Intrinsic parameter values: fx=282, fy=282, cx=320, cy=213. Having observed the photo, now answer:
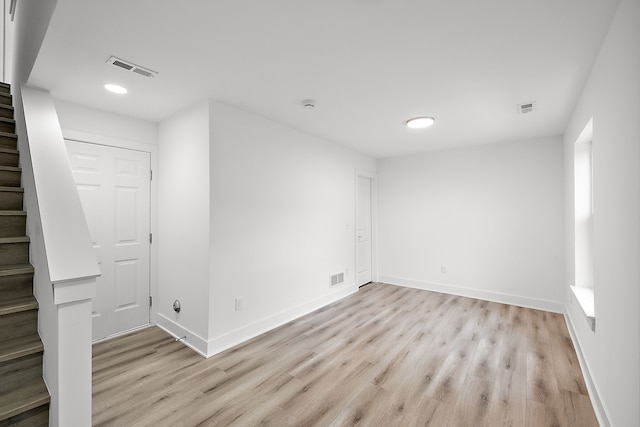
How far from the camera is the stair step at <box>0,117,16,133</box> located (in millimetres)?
→ 2451

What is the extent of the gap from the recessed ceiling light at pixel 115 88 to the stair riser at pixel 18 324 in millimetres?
1816

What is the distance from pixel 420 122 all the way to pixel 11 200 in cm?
369

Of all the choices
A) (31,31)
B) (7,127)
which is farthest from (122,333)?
(31,31)

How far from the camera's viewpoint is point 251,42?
1.79 metres

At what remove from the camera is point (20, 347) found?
147 cm

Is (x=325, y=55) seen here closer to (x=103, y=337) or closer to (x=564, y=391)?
Answer: (x=564, y=391)

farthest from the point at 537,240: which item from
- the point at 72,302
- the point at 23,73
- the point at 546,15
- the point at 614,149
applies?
the point at 23,73

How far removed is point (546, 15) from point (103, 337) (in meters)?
4.43

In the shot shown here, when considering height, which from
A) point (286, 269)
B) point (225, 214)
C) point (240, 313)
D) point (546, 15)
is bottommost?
point (240, 313)

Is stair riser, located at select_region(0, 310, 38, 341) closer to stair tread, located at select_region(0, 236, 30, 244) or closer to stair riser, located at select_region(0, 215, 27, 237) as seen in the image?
stair tread, located at select_region(0, 236, 30, 244)

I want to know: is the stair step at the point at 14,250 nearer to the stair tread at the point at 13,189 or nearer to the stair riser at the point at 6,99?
the stair tread at the point at 13,189

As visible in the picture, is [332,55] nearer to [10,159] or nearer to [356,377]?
[356,377]

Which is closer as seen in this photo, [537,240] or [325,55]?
[325,55]

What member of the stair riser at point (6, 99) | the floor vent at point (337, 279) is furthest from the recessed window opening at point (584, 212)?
the stair riser at point (6, 99)
